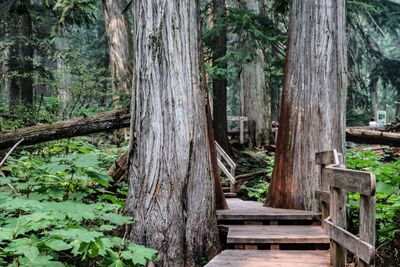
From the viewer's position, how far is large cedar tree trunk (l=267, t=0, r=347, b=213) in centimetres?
688

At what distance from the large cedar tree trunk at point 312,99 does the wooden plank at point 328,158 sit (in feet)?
3.16

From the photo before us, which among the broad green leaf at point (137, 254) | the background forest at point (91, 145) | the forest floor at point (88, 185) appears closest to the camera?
the broad green leaf at point (137, 254)

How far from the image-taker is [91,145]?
874 cm

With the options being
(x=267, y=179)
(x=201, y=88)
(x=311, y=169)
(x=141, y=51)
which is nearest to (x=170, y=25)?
(x=141, y=51)

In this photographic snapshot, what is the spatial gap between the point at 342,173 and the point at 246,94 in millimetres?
13226

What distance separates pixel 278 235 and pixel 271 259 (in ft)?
2.30

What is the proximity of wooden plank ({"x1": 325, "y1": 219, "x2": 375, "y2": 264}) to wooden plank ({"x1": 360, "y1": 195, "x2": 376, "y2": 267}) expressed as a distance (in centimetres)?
5

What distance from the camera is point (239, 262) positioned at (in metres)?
4.48

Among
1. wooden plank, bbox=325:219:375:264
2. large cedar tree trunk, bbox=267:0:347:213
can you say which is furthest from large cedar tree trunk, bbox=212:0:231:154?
wooden plank, bbox=325:219:375:264

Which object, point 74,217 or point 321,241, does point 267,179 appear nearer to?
point 321,241

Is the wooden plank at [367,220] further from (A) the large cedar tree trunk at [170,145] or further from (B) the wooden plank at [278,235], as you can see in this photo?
(A) the large cedar tree trunk at [170,145]

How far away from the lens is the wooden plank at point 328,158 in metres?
5.07

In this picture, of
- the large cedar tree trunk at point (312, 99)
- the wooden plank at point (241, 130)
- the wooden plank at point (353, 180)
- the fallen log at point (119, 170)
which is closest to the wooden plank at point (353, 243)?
the wooden plank at point (353, 180)

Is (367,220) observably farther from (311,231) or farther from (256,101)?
(256,101)
